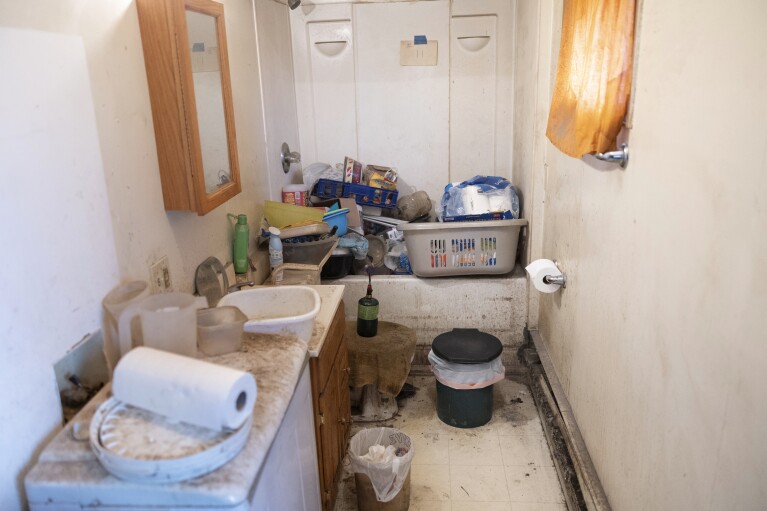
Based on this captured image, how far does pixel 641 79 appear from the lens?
5.09ft

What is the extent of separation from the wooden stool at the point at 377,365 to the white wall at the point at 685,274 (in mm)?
949

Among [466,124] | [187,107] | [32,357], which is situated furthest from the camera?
[466,124]

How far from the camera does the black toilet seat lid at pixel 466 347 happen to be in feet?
8.58

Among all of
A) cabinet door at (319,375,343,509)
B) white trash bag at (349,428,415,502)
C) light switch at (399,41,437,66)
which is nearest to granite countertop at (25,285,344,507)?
cabinet door at (319,375,343,509)

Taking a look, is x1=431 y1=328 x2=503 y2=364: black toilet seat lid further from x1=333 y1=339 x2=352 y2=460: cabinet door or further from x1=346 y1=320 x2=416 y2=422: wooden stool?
x1=333 y1=339 x2=352 y2=460: cabinet door

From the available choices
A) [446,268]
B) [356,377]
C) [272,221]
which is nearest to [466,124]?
[446,268]

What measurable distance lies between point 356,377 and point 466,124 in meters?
1.77

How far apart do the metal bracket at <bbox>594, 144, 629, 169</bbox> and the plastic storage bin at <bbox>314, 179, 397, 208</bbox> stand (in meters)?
1.89

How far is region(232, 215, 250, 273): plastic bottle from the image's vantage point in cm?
245

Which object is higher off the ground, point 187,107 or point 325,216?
point 187,107

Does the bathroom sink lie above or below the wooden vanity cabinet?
above

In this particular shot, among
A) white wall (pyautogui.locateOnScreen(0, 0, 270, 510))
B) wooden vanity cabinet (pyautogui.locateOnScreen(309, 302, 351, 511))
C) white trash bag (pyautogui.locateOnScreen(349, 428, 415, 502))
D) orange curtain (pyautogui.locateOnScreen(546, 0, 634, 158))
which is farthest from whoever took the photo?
white trash bag (pyautogui.locateOnScreen(349, 428, 415, 502))

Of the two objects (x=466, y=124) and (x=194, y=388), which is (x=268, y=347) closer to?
(x=194, y=388)

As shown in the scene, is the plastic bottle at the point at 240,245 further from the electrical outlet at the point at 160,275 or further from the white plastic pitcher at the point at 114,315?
the white plastic pitcher at the point at 114,315
